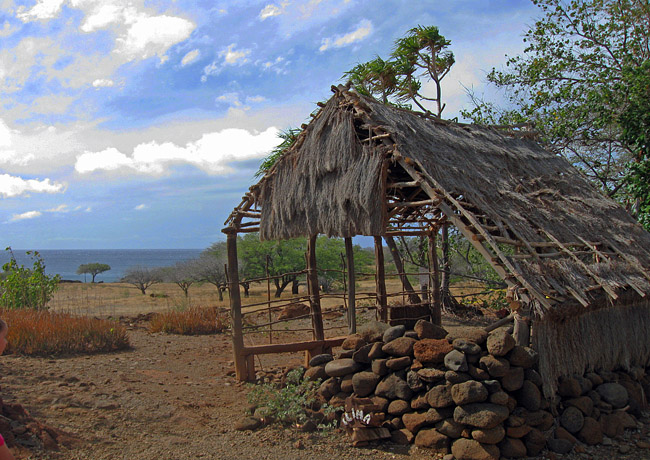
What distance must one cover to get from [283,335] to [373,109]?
6561mm

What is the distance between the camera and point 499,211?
6.43 m

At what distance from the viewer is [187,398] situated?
7105 mm

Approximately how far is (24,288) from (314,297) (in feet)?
23.7

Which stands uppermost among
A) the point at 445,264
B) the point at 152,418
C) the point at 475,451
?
the point at 445,264

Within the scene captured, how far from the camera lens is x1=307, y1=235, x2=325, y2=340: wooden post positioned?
332 inches

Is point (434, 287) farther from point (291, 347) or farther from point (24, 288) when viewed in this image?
point (24, 288)

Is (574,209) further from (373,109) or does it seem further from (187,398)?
(187,398)

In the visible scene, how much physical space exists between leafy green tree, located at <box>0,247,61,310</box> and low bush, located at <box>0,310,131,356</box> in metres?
1.68

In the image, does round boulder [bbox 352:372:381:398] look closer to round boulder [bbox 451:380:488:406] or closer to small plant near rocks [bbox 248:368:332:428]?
small plant near rocks [bbox 248:368:332:428]

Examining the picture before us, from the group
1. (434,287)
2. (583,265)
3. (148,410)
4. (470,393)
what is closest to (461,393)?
(470,393)

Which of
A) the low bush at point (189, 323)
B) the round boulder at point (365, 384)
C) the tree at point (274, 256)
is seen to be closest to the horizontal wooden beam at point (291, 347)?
the round boulder at point (365, 384)

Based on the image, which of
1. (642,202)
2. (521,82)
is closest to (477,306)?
(642,202)

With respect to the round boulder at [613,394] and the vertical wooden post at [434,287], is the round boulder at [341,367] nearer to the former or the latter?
the round boulder at [613,394]

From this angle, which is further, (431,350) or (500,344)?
(431,350)
